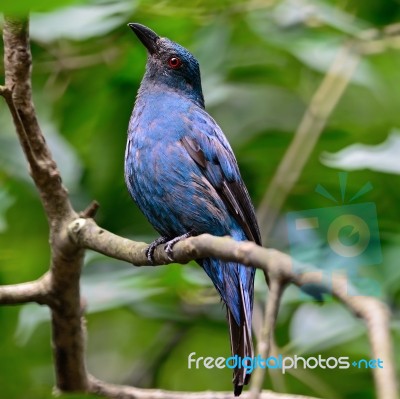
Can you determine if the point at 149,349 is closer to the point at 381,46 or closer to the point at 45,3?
the point at 381,46

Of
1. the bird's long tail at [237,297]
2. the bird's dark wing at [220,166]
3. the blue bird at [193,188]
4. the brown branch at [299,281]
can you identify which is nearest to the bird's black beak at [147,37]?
the blue bird at [193,188]

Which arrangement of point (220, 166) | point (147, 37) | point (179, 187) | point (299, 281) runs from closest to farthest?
point (299, 281), point (179, 187), point (220, 166), point (147, 37)

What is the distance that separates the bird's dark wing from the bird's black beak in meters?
0.54

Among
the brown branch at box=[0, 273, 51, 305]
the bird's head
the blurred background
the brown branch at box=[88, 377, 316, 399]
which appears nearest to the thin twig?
the blurred background

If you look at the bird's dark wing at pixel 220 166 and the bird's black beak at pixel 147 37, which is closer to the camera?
the bird's dark wing at pixel 220 166

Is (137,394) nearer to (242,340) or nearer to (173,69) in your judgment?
(242,340)

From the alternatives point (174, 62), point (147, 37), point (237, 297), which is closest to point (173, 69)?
point (174, 62)

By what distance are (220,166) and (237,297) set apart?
611 mm

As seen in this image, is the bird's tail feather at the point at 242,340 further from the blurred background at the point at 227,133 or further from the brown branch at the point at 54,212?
the brown branch at the point at 54,212

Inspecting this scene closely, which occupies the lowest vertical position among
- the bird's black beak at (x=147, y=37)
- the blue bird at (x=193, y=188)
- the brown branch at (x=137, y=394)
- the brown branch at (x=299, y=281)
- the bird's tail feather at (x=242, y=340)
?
the brown branch at (x=137, y=394)

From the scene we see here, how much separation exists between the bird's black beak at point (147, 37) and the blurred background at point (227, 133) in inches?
4.7

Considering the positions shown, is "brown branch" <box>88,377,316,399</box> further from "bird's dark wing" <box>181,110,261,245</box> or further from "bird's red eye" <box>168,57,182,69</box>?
"bird's red eye" <box>168,57,182,69</box>

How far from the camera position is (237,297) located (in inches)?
146

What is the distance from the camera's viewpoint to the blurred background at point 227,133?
4.40 m
